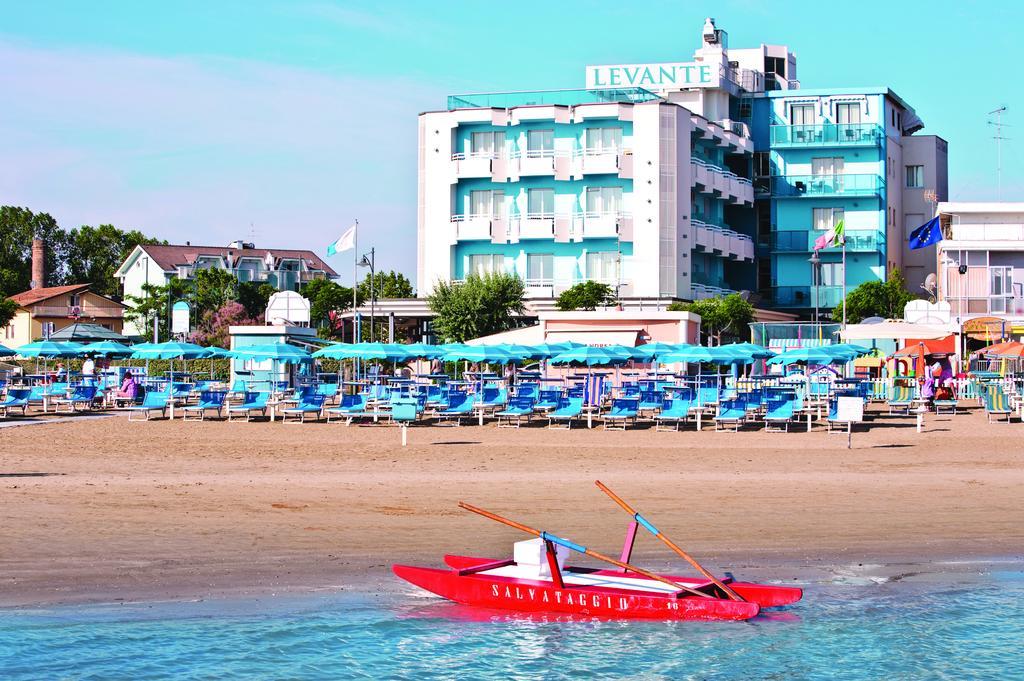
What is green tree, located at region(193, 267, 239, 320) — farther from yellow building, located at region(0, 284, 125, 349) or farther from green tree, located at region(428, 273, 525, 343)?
green tree, located at region(428, 273, 525, 343)

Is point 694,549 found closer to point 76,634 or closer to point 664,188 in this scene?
point 76,634

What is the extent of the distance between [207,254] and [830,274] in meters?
49.3

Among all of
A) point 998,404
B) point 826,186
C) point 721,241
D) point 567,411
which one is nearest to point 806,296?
point 826,186


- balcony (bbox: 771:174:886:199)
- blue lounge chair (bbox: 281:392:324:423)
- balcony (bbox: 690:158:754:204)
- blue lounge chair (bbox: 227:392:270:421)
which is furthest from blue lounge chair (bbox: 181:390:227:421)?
balcony (bbox: 771:174:886:199)

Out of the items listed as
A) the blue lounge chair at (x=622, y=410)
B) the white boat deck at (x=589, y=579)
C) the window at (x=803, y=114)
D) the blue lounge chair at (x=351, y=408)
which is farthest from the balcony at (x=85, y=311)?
the white boat deck at (x=589, y=579)

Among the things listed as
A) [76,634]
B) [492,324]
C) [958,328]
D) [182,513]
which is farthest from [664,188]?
[76,634]

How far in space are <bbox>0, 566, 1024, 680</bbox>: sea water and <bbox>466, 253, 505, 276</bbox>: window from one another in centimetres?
5179

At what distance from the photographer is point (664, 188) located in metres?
62.7

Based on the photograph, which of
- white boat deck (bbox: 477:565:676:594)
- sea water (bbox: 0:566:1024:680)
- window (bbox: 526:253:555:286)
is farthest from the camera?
window (bbox: 526:253:555:286)

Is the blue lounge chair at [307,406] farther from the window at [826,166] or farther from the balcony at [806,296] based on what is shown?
the window at [826,166]

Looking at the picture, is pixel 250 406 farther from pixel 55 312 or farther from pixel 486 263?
pixel 55 312

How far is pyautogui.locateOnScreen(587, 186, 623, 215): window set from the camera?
63.6m

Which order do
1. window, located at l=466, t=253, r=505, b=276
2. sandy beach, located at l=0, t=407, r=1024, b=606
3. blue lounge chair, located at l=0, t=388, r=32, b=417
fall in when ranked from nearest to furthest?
sandy beach, located at l=0, t=407, r=1024, b=606 → blue lounge chair, located at l=0, t=388, r=32, b=417 → window, located at l=466, t=253, r=505, b=276

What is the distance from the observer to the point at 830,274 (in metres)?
71.8
